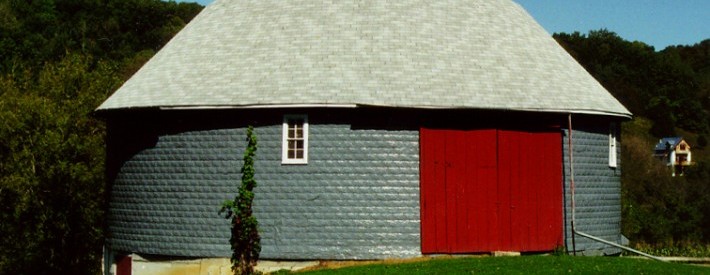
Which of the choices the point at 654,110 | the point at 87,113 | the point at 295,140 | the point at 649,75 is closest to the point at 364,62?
the point at 295,140

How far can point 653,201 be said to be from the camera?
59531 millimetres

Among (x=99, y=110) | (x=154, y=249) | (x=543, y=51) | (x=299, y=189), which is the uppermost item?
(x=543, y=51)

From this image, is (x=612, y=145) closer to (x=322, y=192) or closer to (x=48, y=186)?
(x=322, y=192)

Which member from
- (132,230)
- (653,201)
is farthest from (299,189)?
(653,201)

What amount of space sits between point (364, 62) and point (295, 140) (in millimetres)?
2302

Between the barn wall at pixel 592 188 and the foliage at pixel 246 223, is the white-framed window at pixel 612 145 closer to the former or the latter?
the barn wall at pixel 592 188

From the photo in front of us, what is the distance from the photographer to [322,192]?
19188 mm

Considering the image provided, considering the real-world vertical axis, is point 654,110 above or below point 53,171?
above

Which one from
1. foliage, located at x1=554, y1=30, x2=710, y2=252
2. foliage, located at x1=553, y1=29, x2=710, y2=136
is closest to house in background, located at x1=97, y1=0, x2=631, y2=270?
foliage, located at x1=554, y1=30, x2=710, y2=252

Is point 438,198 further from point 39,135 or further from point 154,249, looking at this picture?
point 39,135

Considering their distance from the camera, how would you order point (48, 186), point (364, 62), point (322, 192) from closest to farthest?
point (322, 192)
point (364, 62)
point (48, 186)

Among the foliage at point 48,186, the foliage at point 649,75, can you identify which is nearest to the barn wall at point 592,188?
the foliage at point 48,186

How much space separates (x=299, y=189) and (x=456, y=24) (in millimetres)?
5700

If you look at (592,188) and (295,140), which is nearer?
(295,140)
